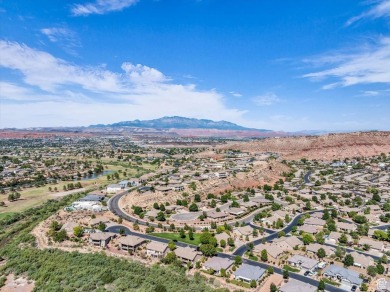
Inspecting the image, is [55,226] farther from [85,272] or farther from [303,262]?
[303,262]

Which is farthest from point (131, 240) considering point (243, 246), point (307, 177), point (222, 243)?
point (307, 177)

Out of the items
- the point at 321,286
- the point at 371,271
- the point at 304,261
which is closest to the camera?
the point at 321,286

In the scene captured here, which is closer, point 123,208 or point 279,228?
point 279,228

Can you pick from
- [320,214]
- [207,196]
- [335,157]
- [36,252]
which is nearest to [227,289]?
[36,252]

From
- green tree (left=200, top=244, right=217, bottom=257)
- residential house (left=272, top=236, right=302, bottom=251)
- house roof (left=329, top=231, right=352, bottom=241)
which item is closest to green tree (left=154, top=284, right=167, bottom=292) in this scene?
green tree (left=200, top=244, right=217, bottom=257)

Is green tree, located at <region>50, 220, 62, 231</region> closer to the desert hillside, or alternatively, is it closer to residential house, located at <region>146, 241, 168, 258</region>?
residential house, located at <region>146, 241, 168, 258</region>

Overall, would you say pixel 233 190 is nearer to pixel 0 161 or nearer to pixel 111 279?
pixel 111 279
